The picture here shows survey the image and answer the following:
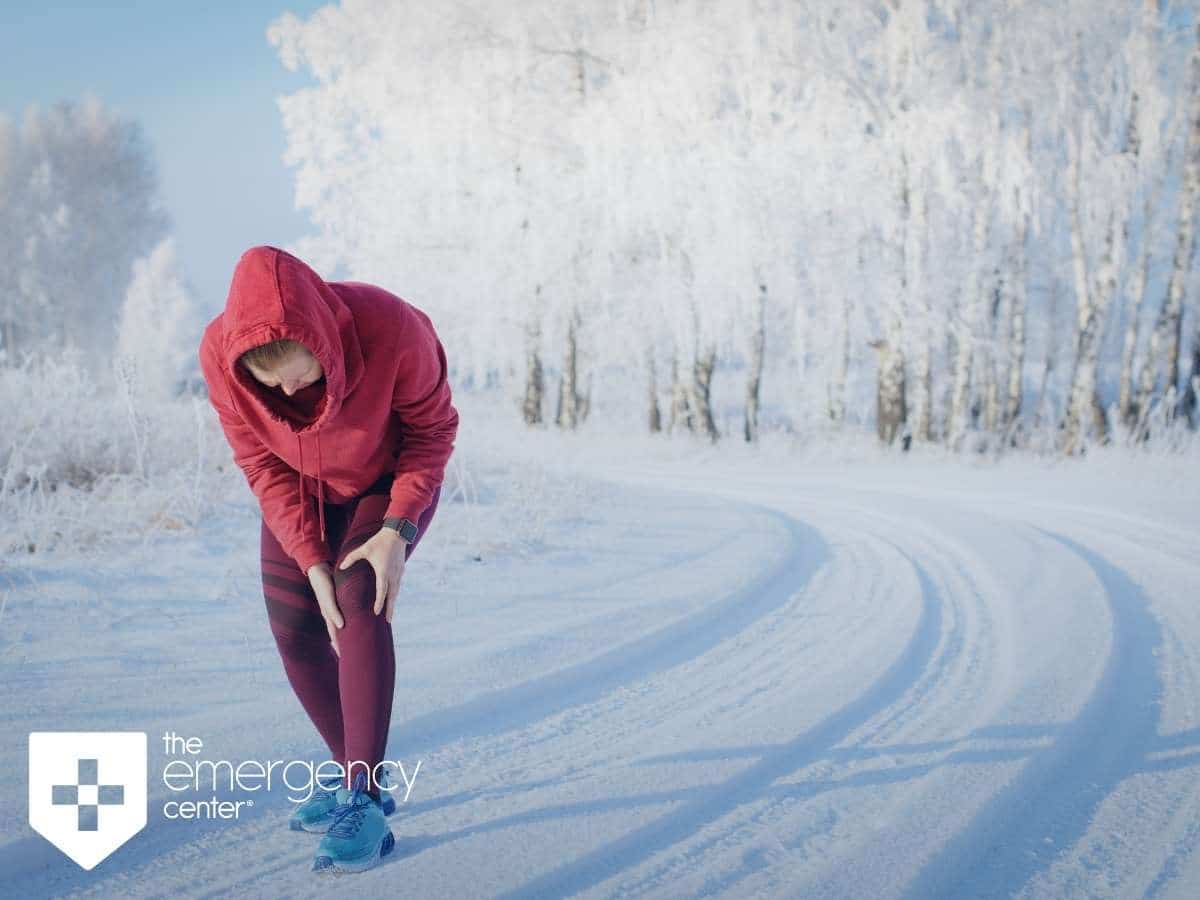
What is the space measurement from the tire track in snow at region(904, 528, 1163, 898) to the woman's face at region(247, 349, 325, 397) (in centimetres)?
171

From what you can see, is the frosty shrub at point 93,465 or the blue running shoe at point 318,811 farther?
the frosty shrub at point 93,465

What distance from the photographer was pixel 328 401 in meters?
1.64

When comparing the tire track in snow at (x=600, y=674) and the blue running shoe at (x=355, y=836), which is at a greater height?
the blue running shoe at (x=355, y=836)

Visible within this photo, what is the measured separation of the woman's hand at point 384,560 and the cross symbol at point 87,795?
0.85 metres

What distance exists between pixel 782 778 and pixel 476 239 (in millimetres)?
12588

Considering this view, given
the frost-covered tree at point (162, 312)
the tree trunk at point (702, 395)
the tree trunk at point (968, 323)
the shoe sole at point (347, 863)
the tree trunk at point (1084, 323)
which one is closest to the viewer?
the shoe sole at point (347, 863)

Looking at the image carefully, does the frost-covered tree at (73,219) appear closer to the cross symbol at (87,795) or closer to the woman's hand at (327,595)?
the cross symbol at (87,795)

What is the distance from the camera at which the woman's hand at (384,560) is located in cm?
171

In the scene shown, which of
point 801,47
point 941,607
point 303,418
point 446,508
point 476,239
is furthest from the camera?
point 476,239

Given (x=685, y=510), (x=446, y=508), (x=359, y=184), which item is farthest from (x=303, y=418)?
(x=359, y=184)

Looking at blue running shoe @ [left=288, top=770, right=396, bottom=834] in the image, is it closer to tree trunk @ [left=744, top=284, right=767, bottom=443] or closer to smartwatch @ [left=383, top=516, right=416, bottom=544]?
smartwatch @ [left=383, top=516, right=416, bottom=544]

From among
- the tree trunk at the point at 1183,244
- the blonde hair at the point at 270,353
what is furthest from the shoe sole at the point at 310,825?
the tree trunk at the point at 1183,244

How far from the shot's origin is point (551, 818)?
183cm

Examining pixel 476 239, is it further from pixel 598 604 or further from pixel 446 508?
pixel 598 604
